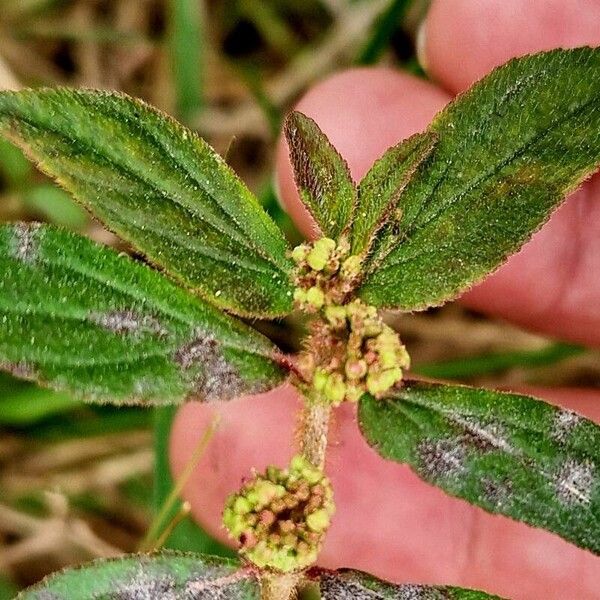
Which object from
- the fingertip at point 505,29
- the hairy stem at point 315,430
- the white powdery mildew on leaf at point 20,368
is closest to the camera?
the white powdery mildew on leaf at point 20,368

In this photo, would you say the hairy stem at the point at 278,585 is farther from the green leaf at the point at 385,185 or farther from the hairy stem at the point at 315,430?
the green leaf at the point at 385,185

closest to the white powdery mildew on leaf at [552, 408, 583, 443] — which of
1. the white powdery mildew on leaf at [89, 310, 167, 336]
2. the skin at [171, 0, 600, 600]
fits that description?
the white powdery mildew on leaf at [89, 310, 167, 336]

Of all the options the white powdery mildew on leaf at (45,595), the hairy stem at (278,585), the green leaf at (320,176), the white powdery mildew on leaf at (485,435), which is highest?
the green leaf at (320,176)

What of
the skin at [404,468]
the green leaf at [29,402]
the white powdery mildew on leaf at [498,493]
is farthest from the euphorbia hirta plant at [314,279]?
the green leaf at [29,402]

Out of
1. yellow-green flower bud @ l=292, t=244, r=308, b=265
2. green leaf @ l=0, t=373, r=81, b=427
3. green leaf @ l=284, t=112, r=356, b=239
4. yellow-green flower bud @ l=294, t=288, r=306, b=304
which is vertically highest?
green leaf @ l=0, t=373, r=81, b=427

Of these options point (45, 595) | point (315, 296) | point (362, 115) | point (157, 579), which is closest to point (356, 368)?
point (315, 296)

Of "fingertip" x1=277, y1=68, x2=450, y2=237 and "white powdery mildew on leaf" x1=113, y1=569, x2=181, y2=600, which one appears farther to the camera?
"fingertip" x1=277, y1=68, x2=450, y2=237

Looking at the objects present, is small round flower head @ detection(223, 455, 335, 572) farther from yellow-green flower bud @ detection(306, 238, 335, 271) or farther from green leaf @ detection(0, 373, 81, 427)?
green leaf @ detection(0, 373, 81, 427)

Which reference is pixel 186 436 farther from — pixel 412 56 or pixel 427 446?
pixel 412 56

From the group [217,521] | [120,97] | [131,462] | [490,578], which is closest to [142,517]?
[131,462]
